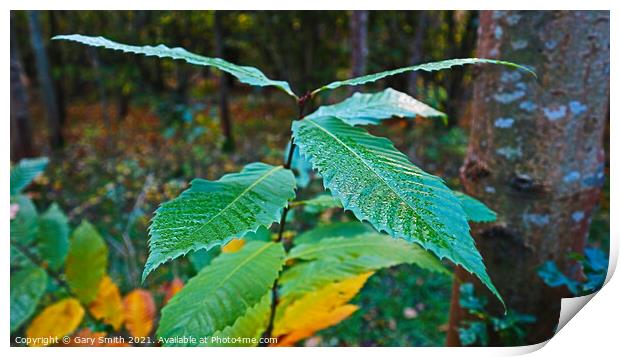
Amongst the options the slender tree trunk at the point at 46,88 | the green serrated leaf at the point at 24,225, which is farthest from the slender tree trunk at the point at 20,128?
the green serrated leaf at the point at 24,225

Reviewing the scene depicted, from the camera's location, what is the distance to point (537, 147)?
3.01 feet

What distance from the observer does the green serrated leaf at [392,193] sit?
42 cm

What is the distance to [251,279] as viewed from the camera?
662 millimetres

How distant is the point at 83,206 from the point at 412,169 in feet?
7.99

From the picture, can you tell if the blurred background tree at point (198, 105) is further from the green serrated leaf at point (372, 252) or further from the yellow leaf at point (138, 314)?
the green serrated leaf at point (372, 252)

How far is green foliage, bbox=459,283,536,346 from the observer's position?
3.23 ft

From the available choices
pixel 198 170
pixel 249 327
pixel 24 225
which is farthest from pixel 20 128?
pixel 249 327

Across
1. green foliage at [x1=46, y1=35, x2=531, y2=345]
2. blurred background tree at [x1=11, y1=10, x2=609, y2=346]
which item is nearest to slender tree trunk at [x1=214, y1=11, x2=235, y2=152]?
blurred background tree at [x1=11, y1=10, x2=609, y2=346]

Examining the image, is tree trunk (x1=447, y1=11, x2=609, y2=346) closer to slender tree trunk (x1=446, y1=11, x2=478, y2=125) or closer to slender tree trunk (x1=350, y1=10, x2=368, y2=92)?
slender tree trunk (x1=350, y1=10, x2=368, y2=92)

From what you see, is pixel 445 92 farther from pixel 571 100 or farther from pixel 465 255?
pixel 465 255

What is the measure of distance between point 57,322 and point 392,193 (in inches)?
41.4

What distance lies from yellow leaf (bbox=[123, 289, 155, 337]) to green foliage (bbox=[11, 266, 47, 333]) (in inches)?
7.7

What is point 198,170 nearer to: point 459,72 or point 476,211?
point 459,72
